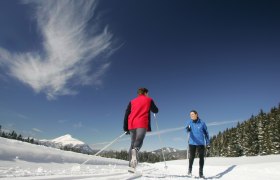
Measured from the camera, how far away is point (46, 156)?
10.2 meters

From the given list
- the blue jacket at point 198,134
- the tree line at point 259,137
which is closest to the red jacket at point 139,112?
the blue jacket at point 198,134

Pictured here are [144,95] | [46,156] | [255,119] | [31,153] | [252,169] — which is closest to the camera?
[144,95]

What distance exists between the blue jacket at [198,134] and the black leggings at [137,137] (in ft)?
11.4

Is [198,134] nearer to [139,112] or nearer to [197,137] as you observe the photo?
[197,137]

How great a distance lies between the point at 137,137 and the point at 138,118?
1.74 feet

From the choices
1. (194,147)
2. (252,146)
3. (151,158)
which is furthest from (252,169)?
(151,158)

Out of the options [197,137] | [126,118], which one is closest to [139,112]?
[126,118]

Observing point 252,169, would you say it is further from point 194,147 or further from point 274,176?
point 194,147

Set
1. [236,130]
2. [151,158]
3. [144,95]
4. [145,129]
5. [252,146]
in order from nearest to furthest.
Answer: [145,129], [144,95], [252,146], [236,130], [151,158]

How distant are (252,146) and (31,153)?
68.2 metres

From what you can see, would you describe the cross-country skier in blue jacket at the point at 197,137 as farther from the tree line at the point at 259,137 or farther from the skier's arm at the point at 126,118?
the tree line at the point at 259,137

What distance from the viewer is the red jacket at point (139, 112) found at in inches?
294

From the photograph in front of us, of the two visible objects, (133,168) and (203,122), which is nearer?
(133,168)

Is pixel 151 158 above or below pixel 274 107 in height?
below
